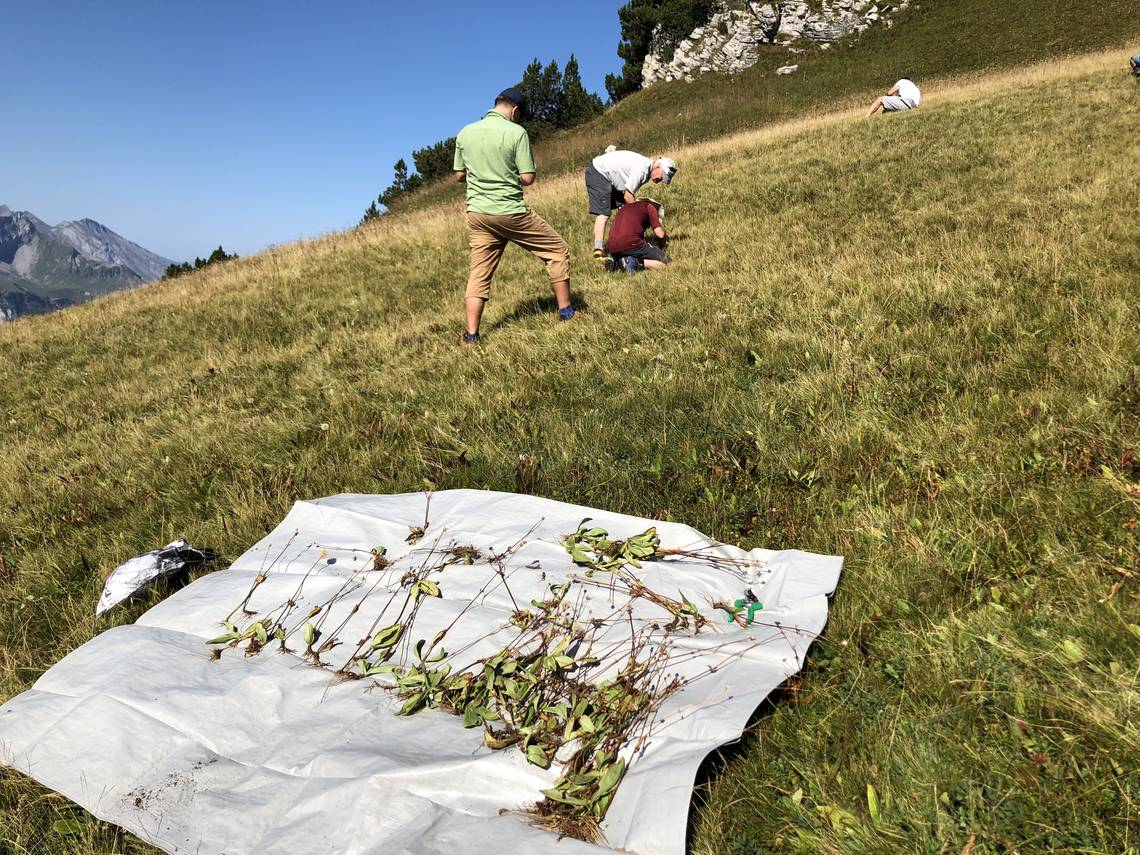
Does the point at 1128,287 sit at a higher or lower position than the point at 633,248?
lower

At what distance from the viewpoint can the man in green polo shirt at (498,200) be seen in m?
6.27

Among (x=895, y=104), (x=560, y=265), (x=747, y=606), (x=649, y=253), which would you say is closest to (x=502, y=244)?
(x=560, y=265)


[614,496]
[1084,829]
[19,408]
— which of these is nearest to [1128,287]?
[614,496]

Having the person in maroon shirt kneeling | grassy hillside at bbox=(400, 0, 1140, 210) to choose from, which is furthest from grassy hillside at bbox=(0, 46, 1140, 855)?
Answer: grassy hillside at bbox=(400, 0, 1140, 210)

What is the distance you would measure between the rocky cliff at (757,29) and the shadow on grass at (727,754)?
48.6 metres

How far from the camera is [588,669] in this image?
2170 mm

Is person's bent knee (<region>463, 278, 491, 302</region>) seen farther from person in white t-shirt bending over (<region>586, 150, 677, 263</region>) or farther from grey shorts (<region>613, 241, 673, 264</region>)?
person in white t-shirt bending over (<region>586, 150, 677, 263</region>)

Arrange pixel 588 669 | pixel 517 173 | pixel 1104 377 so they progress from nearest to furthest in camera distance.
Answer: pixel 588 669 < pixel 1104 377 < pixel 517 173

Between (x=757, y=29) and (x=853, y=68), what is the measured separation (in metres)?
11.8

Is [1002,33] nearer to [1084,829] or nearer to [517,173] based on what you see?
[517,173]

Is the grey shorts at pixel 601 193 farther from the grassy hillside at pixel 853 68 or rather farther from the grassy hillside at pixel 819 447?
the grassy hillside at pixel 853 68

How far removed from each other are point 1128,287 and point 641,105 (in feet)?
139

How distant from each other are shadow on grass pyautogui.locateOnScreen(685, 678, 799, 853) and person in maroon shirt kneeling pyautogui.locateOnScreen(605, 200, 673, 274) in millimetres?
7027

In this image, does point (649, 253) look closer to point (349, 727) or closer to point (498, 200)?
point (498, 200)
